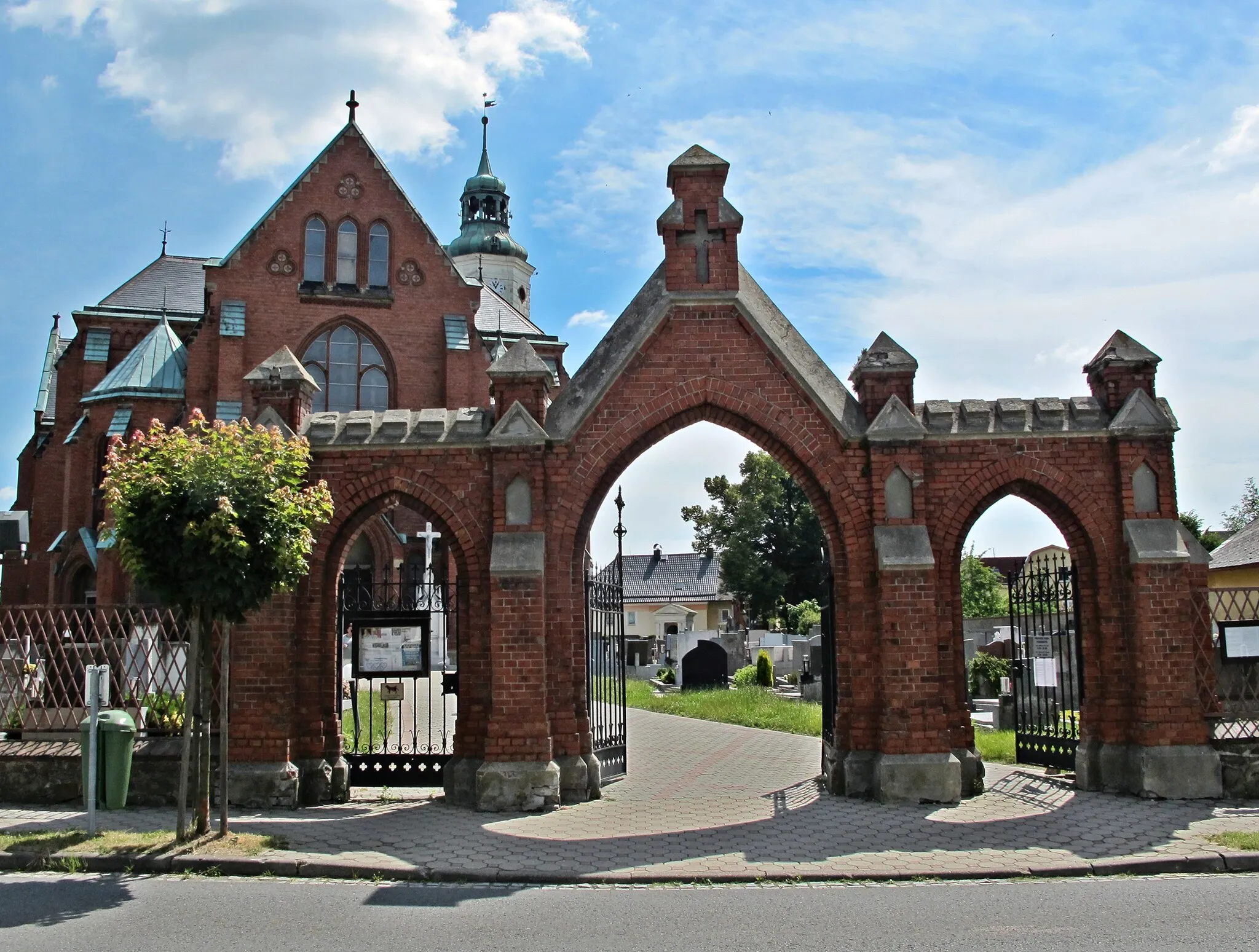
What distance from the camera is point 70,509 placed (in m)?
31.8

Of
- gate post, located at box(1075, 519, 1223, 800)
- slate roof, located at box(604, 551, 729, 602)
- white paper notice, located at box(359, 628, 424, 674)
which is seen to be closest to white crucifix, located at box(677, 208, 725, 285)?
white paper notice, located at box(359, 628, 424, 674)

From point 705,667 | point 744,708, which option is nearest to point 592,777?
point 744,708

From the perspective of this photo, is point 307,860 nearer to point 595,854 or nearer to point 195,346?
point 595,854

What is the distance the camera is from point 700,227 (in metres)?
12.5

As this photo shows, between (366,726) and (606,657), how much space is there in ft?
19.4

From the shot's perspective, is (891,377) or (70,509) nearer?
(891,377)

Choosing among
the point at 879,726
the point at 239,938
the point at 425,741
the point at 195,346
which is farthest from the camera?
the point at 195,346

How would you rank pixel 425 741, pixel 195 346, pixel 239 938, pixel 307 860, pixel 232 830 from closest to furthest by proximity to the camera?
pixel 239 938 < pixel 307 860 < pixel 232 830 < pixel 425 741 < pixel 195 346

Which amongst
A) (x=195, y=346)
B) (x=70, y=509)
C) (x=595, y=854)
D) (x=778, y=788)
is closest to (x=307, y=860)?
(x=595, y=854)

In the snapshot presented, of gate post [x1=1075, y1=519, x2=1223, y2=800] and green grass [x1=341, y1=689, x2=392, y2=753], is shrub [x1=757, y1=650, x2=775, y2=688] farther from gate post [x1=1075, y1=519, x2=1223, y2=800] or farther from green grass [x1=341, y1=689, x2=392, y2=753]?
gate post [x1=1075, y1=519, x2=1223, y2=800]

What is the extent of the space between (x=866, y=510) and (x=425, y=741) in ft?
26.3

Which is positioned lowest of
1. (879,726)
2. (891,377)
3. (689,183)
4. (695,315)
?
(879,726)

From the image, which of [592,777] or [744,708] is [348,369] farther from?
[592,777]

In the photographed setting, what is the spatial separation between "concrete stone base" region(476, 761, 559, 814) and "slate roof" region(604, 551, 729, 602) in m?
55.2
